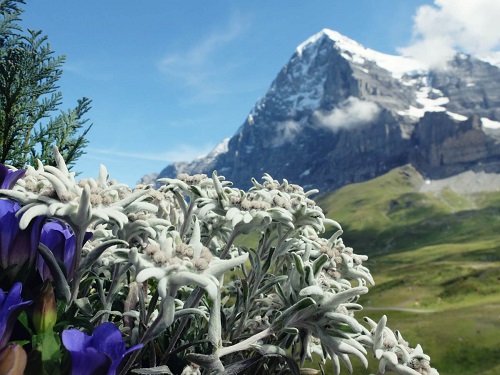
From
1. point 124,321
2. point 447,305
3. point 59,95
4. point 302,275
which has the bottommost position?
point 447,305

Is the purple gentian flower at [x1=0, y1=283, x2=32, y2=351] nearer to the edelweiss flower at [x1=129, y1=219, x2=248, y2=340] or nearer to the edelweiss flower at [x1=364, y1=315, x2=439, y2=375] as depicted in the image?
Answer: the edelweiss flower at [x1=129, y1=219, x2=248, y2=340]

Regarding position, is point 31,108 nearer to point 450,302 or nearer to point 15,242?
point 15,242

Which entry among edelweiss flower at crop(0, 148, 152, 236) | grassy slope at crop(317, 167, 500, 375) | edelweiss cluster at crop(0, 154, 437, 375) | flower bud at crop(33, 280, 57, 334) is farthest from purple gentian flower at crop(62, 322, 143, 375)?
grassy slope at crop(317, 167, 500, 375)

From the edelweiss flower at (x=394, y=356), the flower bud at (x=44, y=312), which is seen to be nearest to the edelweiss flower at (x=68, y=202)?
the flower bud at (x=44, y=312)

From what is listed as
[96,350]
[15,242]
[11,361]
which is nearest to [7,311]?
[11,361]

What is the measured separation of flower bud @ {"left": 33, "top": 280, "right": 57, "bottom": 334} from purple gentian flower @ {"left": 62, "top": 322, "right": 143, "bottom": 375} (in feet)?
0.95

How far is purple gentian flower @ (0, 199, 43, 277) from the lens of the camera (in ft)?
8.60

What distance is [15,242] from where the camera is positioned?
2.62 m

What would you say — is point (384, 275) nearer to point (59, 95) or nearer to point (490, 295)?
point (490, 295)

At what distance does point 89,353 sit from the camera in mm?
1851

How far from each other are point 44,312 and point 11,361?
466mm

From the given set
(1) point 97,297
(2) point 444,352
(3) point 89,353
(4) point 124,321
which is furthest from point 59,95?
(2) point 444,352

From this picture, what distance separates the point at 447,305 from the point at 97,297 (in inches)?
4415

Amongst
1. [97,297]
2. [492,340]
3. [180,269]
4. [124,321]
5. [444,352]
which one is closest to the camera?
[180,269]
